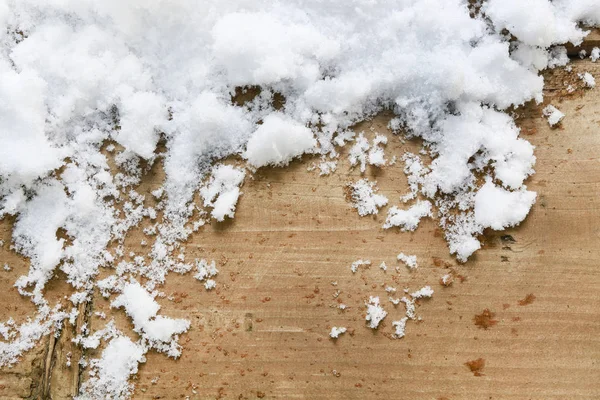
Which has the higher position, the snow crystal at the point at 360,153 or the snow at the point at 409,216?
the snow crystal at the point at 360,153

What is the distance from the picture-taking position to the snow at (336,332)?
2.96ft

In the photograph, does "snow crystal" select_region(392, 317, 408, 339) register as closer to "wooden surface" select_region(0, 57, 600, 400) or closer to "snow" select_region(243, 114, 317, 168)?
"wooden surface" select_region(0, 57, 600, 400)

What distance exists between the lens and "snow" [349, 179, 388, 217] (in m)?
0.92

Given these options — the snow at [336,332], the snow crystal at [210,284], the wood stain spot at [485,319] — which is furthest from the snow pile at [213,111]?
the snow at [336,332]

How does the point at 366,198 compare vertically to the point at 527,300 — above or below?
above

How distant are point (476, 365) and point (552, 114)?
1.62 ft

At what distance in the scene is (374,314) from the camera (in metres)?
0.90

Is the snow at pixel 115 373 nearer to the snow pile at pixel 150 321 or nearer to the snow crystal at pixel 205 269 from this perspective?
the snow pile at pixel 150 321

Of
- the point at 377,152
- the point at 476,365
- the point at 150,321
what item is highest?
the point at 377,152

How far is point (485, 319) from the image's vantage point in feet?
2.96

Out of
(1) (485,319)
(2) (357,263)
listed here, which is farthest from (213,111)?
(1) (485,319)

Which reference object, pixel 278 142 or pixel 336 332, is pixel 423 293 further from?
pixel 278 142

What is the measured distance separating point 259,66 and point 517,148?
1.64 ft

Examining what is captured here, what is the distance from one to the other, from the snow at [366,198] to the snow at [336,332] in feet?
0.71
